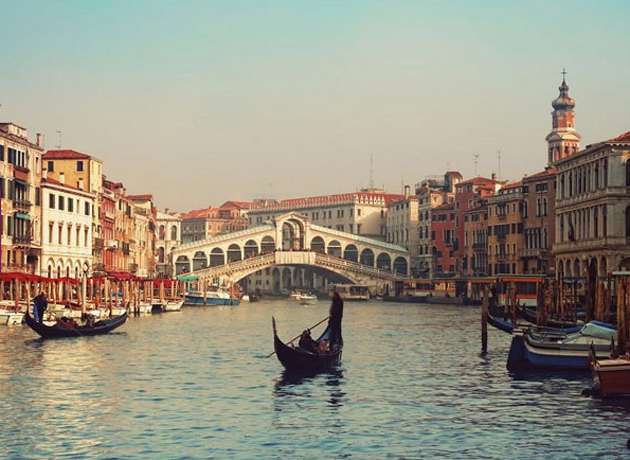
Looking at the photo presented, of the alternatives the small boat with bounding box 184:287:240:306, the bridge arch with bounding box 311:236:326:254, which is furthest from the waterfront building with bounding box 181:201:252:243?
the small boat with bounding box 184:287:240:306

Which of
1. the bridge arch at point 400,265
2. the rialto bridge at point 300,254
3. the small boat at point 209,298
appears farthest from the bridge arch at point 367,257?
the small boat at point 209,298

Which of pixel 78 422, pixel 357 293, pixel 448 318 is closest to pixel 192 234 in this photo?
pixel 357 293

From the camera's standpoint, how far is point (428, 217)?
10781 cm

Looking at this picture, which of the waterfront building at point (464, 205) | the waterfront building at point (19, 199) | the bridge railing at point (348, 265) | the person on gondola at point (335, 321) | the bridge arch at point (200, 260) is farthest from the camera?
the bridge arch at point (200, 260)

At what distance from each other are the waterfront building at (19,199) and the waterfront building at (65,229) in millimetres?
1075

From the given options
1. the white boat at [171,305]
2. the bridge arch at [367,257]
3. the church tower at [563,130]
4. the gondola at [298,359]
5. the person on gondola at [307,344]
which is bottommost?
the gondola at [298,359]

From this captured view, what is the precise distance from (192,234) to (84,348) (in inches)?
4753

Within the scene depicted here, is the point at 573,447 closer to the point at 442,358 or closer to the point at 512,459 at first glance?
the point at 512,459

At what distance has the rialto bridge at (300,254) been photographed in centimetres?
9919

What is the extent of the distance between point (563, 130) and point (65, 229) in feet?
214

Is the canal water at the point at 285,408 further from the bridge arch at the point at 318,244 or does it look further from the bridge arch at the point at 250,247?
the bridge arch at the point at 318,244

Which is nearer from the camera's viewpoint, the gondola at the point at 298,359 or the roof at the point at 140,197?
the gondola at the point at 298,359

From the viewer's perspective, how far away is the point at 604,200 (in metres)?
55.8

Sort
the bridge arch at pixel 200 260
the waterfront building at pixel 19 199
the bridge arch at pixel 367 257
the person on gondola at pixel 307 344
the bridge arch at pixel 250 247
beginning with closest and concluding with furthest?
the person on gondola at pixel 307 344 < the waterfront building at pixel 19 199 < the bridge arch at pixel 200 260 < the bridge arch at pixel 250 247 < the bridge arch at pixel 367 257
